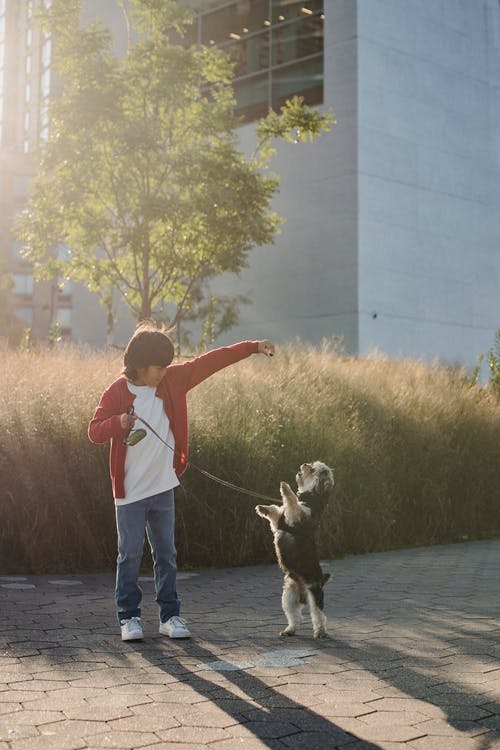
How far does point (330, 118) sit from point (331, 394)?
845 centimetres

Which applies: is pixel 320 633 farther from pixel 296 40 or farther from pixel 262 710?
pixel 296 40

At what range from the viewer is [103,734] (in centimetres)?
340

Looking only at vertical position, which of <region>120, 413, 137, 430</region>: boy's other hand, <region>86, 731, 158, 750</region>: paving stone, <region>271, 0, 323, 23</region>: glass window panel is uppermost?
<region>271, 0, 323, 23</region>: glass window panel

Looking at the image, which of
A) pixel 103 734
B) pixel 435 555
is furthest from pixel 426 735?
pixel 435 555

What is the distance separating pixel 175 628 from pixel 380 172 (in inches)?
988

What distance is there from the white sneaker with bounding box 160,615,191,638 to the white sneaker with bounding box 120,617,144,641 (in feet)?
0.55

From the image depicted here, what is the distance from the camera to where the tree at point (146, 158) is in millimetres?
17188

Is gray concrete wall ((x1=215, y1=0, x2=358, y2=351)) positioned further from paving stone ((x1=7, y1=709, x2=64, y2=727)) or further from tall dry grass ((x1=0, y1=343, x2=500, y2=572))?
paving stone ((x1=7, y1=709, x2=64, y2=727))

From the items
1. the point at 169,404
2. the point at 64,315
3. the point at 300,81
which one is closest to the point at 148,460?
the point at 169,404

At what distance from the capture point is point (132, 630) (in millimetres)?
4902

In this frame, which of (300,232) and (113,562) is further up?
(300,232)

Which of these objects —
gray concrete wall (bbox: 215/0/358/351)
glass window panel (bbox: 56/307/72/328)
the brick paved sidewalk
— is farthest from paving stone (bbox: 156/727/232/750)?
glass window panel (bbox: 56/307/72/328)

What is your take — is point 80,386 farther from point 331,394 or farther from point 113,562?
point 331,394

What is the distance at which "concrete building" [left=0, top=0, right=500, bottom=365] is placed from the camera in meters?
28.2
